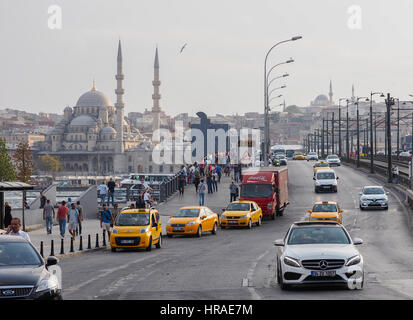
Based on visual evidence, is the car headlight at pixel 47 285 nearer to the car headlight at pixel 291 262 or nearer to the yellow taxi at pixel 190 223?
the car headlight at pixel 291 262

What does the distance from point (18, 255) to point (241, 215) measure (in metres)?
23.5

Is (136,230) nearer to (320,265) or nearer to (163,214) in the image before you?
(320,265)

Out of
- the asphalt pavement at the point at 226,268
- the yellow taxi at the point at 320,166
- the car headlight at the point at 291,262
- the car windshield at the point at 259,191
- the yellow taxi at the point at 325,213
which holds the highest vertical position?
the yellow taxi at the point at 320,166

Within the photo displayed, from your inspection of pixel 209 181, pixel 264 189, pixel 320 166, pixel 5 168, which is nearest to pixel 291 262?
pixel 264 189

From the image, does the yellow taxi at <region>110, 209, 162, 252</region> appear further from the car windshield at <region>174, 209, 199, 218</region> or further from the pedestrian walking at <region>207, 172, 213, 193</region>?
the pedestrian walking at <region>207, 172, 213, 193</region>

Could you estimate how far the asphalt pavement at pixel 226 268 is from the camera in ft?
48.2

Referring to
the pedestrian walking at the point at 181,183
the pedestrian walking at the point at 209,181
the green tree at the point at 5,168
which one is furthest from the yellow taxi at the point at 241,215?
the green tree at the point at 5,168

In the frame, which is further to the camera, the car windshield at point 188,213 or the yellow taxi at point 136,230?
the car windshield at point 188,213

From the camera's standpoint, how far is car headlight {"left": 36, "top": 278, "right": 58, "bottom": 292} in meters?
11.4

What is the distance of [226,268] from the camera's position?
19.7 m

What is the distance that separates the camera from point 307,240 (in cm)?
1586

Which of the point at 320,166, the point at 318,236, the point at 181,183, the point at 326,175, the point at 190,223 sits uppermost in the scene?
the point at 320,166

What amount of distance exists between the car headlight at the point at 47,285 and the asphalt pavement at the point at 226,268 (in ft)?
9.14
